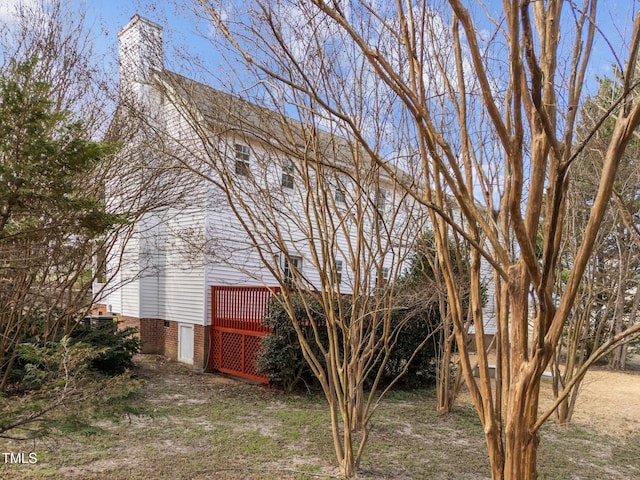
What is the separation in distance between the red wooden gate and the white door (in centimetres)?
78

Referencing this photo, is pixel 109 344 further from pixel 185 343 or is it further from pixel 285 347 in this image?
pixel 285 347

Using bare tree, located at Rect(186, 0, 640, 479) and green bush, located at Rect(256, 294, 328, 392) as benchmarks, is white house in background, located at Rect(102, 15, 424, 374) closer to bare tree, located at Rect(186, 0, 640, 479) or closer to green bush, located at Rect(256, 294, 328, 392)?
green bush, located at Rect(256, 294, 328, 392)

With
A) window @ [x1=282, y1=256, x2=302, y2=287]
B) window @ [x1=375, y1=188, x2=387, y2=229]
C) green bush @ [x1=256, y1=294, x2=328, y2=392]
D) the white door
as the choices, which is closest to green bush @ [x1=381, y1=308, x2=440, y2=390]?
green bush @ [x1=256, y1=294, x2=328, y2=392]

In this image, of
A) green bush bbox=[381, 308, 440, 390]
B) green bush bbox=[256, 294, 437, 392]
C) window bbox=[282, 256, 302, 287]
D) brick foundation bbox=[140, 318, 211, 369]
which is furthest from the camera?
brick foundation bbox=[140, 318, 211, 369]

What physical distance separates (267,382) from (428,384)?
3431 millimetres

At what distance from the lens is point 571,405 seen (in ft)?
21.8

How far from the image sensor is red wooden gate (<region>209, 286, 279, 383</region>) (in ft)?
29.2

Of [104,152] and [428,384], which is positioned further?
[428,384]

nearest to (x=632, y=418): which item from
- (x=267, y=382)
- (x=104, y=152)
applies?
(x=267, y=382)

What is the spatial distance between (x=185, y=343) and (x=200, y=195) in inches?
156

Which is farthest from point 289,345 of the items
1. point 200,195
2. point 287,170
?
point 287,170

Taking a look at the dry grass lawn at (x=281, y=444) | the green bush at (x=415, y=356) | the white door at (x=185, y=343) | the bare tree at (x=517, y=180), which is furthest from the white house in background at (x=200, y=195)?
the dry grass lawn at (x=281, y=444)

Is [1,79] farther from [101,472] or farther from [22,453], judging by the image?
[22,453]

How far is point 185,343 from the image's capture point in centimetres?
1074
